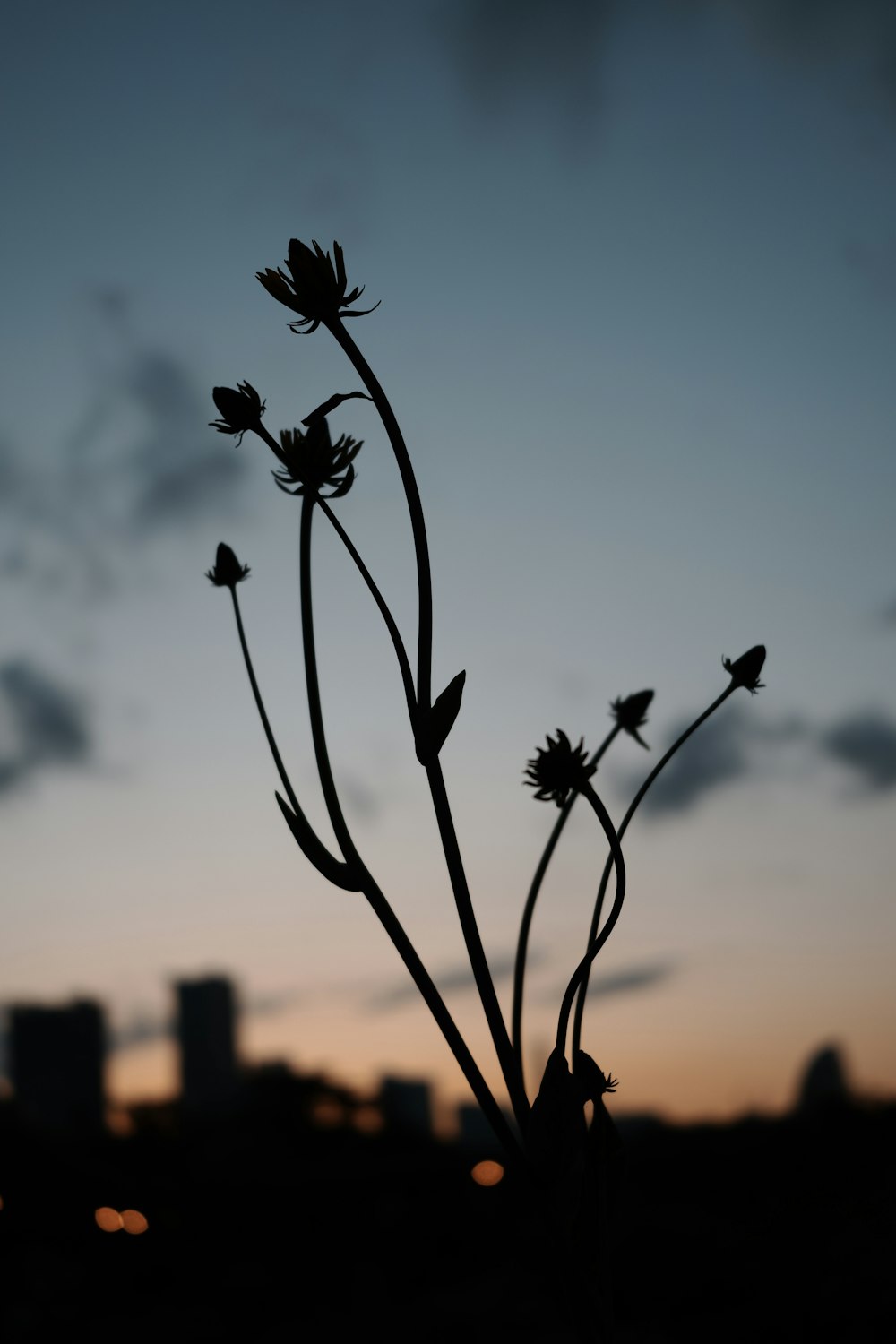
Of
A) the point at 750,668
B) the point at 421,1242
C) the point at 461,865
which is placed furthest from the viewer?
the point at 421,1242

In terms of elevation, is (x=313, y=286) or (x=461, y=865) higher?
(x=313, y=286)

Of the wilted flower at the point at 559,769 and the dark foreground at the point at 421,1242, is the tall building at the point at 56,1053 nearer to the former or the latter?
the dark foreground at the point at 421,1242

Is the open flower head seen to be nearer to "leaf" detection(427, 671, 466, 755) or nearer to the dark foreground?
"leaf" detection(427, 671, 466, 755)

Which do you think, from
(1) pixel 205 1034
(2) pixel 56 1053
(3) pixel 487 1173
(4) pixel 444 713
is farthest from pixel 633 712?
(1) pixel 205 1034

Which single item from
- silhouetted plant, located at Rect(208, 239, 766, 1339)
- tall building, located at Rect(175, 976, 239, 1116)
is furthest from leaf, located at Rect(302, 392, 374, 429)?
tall building, located at Rect(175, 976, 239, 1116)

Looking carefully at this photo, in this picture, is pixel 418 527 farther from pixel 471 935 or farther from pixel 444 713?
pixel 471 935

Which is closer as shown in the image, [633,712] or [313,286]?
[313,286]

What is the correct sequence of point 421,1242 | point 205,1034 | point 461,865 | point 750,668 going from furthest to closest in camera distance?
point 205,1034
point 421,1242
point 750,668
point 461,865
